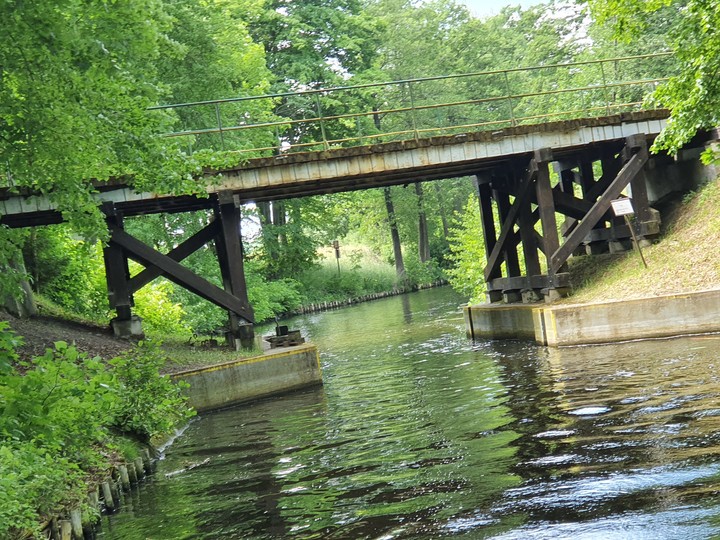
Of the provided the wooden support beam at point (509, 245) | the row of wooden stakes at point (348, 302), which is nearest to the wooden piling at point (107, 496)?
the wooden support beam at point (509, 245)

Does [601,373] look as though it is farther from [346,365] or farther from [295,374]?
[346,365]

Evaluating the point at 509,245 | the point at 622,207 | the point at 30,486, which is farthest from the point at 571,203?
the point at 30,486

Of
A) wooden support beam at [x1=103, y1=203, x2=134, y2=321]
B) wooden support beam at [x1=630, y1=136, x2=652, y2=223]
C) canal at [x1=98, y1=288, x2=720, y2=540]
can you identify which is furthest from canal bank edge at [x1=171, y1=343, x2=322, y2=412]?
wooden support beam at [x1=630, y1=136, x2=652, y2=223]

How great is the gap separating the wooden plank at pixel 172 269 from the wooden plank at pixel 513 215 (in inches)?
276

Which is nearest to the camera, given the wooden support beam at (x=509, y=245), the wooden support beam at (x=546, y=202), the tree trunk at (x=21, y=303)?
the tree trunk at (x=21, y=303)

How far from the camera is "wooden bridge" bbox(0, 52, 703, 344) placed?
18.1 meters

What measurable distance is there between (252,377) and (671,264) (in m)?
8.59

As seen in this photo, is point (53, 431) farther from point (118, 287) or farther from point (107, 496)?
point (118, 287)

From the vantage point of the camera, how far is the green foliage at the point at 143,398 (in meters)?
11.4

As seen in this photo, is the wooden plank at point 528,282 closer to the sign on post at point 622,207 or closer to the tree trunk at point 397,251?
the sign on post at point 622,207

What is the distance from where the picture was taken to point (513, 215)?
21.2 m

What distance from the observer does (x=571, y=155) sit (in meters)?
21.5

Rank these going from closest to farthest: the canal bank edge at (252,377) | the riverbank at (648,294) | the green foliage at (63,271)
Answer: the canal bank edge at (252,377) → the riverbank at (648,294) → the green foliage at (63,271)

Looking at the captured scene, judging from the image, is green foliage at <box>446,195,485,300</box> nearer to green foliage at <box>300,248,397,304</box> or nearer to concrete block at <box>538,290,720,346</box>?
concrete block at <box>538,290,720,346</box>
